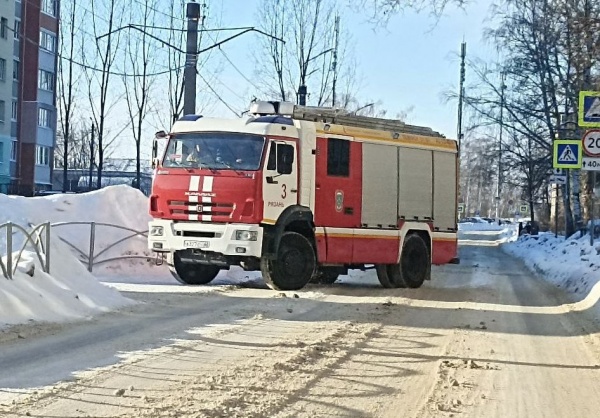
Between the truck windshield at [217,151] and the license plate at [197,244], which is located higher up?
the truck windshield at [217,151]

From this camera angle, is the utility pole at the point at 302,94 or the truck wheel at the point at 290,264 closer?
the truck wheel at the point at 290,264

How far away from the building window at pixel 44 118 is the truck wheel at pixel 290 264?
53.7m

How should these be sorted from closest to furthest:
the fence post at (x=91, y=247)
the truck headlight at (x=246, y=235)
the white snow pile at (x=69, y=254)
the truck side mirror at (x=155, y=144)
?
the white snow pile at (x=69, y=254), the truck headlight at (x=246, y=235), the truck side mirror at (x=155, y=144), the fence post at (x=91, y=247)

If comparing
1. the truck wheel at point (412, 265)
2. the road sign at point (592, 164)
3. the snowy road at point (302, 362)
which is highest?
the road sign at point (592, 164)

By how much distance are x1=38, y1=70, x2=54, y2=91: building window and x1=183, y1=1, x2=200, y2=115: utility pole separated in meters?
48.3

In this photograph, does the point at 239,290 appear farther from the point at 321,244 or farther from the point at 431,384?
the point at 431,384

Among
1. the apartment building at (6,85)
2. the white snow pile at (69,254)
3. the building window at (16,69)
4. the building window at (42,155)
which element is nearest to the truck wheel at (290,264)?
the white snow pile at (69,254)

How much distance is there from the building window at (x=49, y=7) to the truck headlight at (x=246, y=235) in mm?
55915

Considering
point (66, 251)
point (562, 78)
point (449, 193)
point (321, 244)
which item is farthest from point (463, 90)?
point (66, 251)

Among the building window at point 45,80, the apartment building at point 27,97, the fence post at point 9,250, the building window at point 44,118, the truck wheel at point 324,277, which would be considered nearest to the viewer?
the fence post at point 9,250

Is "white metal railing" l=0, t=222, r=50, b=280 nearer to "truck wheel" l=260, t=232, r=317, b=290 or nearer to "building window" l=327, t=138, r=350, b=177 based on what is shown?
"truck wheel" l=260, t=232, r=317, b=290

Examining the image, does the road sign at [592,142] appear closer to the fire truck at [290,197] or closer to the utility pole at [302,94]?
the fire truck at [290,197]

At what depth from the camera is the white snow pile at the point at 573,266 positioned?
64.4 ft

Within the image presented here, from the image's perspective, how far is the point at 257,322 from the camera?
12.5m
